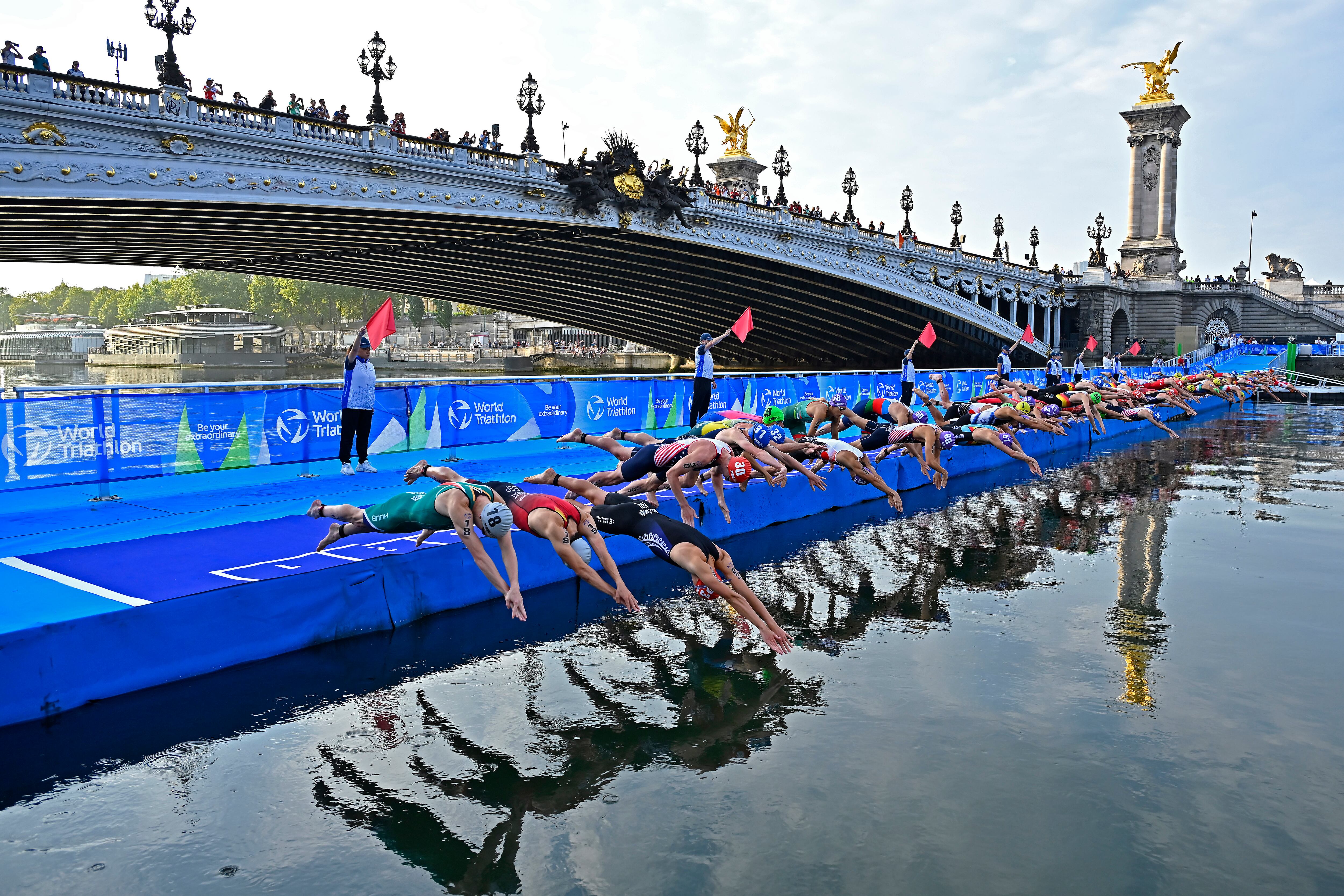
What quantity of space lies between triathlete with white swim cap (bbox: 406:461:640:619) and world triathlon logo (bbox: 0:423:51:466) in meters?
7.29

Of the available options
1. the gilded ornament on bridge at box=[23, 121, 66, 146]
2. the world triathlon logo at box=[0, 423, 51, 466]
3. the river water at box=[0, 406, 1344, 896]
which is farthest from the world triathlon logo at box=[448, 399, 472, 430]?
the gilded ornament on bridge at box=[23, 121, 66, 146]

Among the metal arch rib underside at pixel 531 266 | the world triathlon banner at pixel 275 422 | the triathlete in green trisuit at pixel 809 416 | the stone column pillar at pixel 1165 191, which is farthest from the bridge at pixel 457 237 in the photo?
the triathlete in green trisuit at pixel 809 416

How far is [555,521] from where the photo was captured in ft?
28.6

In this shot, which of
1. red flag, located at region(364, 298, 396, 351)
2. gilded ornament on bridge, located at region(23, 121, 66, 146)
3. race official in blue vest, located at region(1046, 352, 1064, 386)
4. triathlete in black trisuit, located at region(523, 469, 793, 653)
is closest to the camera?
triathlete in black trisuit, located at region(523, 469, 793, 653)

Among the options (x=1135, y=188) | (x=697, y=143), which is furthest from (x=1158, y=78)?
(x=697, y=143)

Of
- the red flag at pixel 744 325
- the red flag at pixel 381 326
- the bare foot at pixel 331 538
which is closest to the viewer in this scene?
the bare foot at pixel 331 538

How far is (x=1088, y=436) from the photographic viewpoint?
2988 cm

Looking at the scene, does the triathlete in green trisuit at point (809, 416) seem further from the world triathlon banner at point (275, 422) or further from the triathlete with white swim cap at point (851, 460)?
the world triathlon banner at point (275, 422)

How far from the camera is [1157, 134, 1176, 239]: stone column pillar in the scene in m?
83.4

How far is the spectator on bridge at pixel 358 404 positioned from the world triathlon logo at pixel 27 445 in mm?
4012

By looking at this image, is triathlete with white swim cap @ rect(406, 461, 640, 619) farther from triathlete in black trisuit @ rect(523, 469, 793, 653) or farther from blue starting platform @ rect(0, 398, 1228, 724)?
blue starting platform @ rect(0, 398, 1228, 724)

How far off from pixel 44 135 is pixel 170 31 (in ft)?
17.8

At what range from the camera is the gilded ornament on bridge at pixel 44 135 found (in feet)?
91.2

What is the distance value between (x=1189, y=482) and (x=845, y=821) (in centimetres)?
1856
